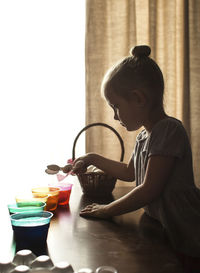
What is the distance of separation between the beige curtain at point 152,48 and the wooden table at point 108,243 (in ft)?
4.30

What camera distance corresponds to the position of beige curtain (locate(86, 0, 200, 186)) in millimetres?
2307

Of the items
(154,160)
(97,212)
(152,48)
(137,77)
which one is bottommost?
(97,212)

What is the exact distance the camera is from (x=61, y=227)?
907mm

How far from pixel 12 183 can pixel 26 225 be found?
1621 mm

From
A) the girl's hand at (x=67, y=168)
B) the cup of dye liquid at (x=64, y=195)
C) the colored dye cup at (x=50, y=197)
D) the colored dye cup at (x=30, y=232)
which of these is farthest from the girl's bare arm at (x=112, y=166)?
the colored dye cup at (x=30, y=232)

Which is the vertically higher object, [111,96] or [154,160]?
[111,96]

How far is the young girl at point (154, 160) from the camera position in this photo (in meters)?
1.05

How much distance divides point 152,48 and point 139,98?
4.29ft

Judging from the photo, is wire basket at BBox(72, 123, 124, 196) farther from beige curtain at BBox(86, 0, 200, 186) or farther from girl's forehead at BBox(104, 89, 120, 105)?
beige curtain at BBox(86, 0, 200, 186)

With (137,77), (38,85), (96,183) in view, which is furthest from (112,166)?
(38,85)

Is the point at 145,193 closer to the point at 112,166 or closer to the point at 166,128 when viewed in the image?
the point at 166,128

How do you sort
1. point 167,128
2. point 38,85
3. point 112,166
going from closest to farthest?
point 167,128 < point 112,166 < point 38,85

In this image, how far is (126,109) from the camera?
1.24 metres

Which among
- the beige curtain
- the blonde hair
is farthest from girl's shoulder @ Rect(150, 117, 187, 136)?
the beige curtain
